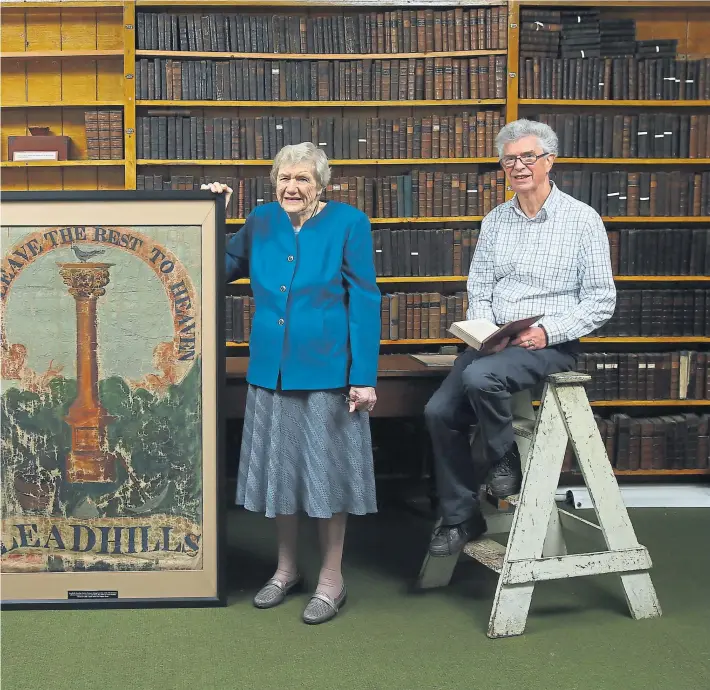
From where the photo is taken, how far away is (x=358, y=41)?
4.11m

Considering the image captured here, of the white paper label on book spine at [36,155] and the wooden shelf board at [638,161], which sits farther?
the white paper label on book spine at [36,155]

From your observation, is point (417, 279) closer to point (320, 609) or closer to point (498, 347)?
point (498, 347)

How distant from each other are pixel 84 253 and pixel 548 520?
1586 millimetres

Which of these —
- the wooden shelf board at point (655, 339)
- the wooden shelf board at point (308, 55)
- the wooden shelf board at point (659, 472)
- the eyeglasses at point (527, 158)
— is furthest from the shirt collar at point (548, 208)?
the wooden shelf board at point (659, 472)

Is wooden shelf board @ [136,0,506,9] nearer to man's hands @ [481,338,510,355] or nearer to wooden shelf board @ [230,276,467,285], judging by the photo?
wooden shelf board @ [230,276,467,285]

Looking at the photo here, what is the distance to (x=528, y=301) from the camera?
262 cm

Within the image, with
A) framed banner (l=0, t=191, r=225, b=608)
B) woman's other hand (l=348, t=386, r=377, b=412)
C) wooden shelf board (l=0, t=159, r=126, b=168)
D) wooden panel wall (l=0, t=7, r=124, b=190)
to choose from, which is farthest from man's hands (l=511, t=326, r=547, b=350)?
wooden panel wall (l=0, t=7, r=124, b=190)

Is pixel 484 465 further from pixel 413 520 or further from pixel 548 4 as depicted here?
pixel 548 4

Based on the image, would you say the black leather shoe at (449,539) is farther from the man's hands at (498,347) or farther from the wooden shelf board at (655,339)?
the wooden shelf board at (655,339)

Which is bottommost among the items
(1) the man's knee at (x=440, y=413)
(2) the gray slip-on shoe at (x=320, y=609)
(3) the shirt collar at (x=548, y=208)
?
(2) the gray slip-on shoe at (x=320, y=609)

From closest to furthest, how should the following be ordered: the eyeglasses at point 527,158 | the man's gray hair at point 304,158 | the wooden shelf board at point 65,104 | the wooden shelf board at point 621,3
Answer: the man's gray hair at point 304,158 < the eyeglasses at point 527,158 < the wooden shelf board at point 621,3 < the wooden shelf board at point 65,104

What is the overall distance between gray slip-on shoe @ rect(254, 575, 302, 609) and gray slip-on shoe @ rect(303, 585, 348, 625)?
10 cm

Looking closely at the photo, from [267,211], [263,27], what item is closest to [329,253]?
[267,211]

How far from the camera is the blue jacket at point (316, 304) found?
2.40 meters
